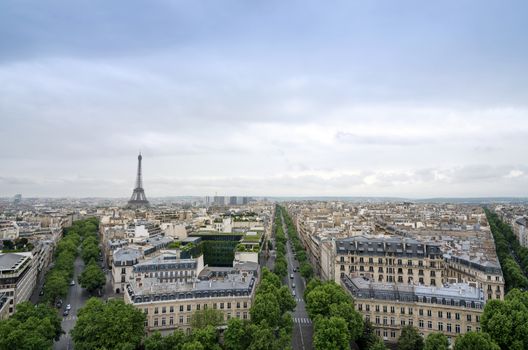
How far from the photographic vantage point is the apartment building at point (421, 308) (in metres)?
57.1

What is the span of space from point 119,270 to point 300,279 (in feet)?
149

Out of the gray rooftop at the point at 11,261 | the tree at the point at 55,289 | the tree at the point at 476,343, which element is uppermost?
the gray rooftop at the point at 11,261

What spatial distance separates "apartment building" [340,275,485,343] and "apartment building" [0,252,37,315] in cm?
6122

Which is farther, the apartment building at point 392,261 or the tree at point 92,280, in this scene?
the tree at point 92,280

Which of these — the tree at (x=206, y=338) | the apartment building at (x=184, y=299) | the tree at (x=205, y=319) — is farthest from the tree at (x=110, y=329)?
the tree at (x=206, y=338)

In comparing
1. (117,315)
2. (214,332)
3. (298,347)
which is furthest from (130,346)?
(298,347)

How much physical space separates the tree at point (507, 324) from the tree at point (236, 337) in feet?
103

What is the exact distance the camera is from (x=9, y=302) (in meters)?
66.4

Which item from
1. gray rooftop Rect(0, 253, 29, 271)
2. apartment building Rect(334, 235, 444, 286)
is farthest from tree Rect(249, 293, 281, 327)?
gray rooftop Rect(0, 253, 29, 271)

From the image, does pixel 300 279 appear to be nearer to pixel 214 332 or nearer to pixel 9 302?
pixel 214 332

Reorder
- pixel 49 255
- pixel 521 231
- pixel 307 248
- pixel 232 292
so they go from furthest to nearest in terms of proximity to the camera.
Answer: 1. pixel 521 231
2. pixel 307 248
3. pixel 49 255
4. pixel 232 292

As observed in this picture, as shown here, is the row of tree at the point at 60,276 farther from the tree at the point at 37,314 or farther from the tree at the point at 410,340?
the tree at the point at 410,340

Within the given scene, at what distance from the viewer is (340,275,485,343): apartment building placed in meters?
57.1

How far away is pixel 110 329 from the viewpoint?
5053 centimetres
